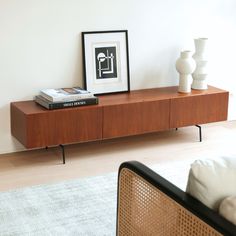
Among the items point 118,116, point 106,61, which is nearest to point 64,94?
point 118,116

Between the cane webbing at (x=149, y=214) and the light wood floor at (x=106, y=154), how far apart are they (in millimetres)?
1521

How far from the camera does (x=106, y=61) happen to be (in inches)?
165

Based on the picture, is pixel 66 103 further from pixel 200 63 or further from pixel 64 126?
pixel 200 63

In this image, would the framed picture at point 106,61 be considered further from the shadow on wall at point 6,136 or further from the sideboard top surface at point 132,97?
the shadow on wall at point 6,136

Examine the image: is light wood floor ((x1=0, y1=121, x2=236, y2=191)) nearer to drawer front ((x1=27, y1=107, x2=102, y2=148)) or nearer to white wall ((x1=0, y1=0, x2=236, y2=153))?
drawer front ((x1=27, y1=107, x2=102, y2=148))

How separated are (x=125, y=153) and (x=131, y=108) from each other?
381 millimetres

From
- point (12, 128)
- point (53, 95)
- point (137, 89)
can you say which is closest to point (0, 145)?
point (12, 128)

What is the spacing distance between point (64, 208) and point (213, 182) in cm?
157

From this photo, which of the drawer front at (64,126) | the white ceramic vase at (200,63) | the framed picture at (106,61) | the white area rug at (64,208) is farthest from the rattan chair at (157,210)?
the white ceramic vase at (200,63)

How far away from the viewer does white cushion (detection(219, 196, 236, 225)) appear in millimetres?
1565

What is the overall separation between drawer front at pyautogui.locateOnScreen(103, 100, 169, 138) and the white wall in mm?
415

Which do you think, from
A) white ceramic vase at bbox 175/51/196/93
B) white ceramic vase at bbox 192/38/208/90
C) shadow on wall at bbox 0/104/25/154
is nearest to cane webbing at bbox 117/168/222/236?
shadow on wall at bbox 0/104/25/154

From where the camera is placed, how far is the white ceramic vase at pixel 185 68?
4.25 meters

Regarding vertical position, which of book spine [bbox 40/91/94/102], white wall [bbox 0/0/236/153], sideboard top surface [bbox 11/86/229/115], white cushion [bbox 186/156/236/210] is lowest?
sideboard top surface [bbox 11/86/229/115]
